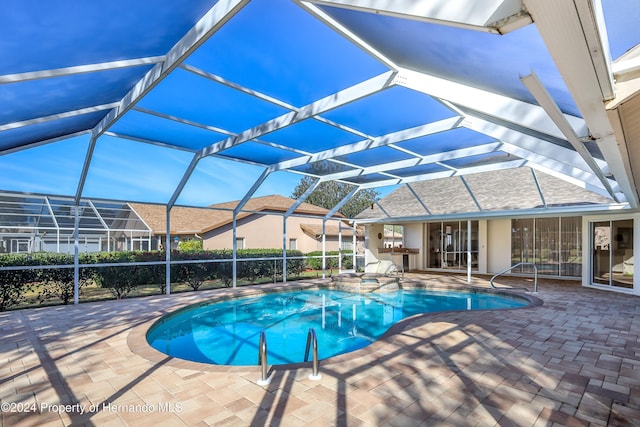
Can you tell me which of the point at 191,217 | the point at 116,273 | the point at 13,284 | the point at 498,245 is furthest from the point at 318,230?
the point at 13,284

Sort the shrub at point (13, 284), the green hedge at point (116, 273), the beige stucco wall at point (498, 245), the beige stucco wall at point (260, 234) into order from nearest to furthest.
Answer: the shrub at point (13, 284), the green hedge at point (116, 273), the beige stucco wall at point (498, 245), the beige stucco wall at point (260, 234)

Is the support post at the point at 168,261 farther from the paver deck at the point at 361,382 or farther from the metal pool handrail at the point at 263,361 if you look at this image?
the metal pool handrail at the point at 263,361

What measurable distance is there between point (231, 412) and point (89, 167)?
7665mm

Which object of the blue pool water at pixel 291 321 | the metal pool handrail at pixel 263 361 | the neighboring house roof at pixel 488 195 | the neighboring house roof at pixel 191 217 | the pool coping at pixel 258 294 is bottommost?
the blue pool water at pixel 291 321

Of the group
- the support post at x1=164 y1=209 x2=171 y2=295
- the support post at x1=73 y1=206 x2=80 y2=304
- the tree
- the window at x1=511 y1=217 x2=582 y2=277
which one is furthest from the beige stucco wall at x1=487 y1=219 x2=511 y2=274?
the tree

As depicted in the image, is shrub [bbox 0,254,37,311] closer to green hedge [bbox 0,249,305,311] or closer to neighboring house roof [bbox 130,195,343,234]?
green hedge [bbox 0,249,305,311]

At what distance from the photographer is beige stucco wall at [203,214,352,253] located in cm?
1905

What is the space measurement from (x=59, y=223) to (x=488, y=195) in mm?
18207

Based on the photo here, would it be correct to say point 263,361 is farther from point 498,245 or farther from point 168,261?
point 498,245

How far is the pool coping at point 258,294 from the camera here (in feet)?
15.4

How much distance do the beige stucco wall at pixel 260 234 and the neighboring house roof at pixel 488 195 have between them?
4.85 m

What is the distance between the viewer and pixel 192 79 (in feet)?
17.3

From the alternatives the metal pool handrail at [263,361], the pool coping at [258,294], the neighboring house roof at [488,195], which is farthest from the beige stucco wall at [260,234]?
the metal pool handrail at [263,361]

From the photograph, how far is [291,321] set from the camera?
9398 mm
